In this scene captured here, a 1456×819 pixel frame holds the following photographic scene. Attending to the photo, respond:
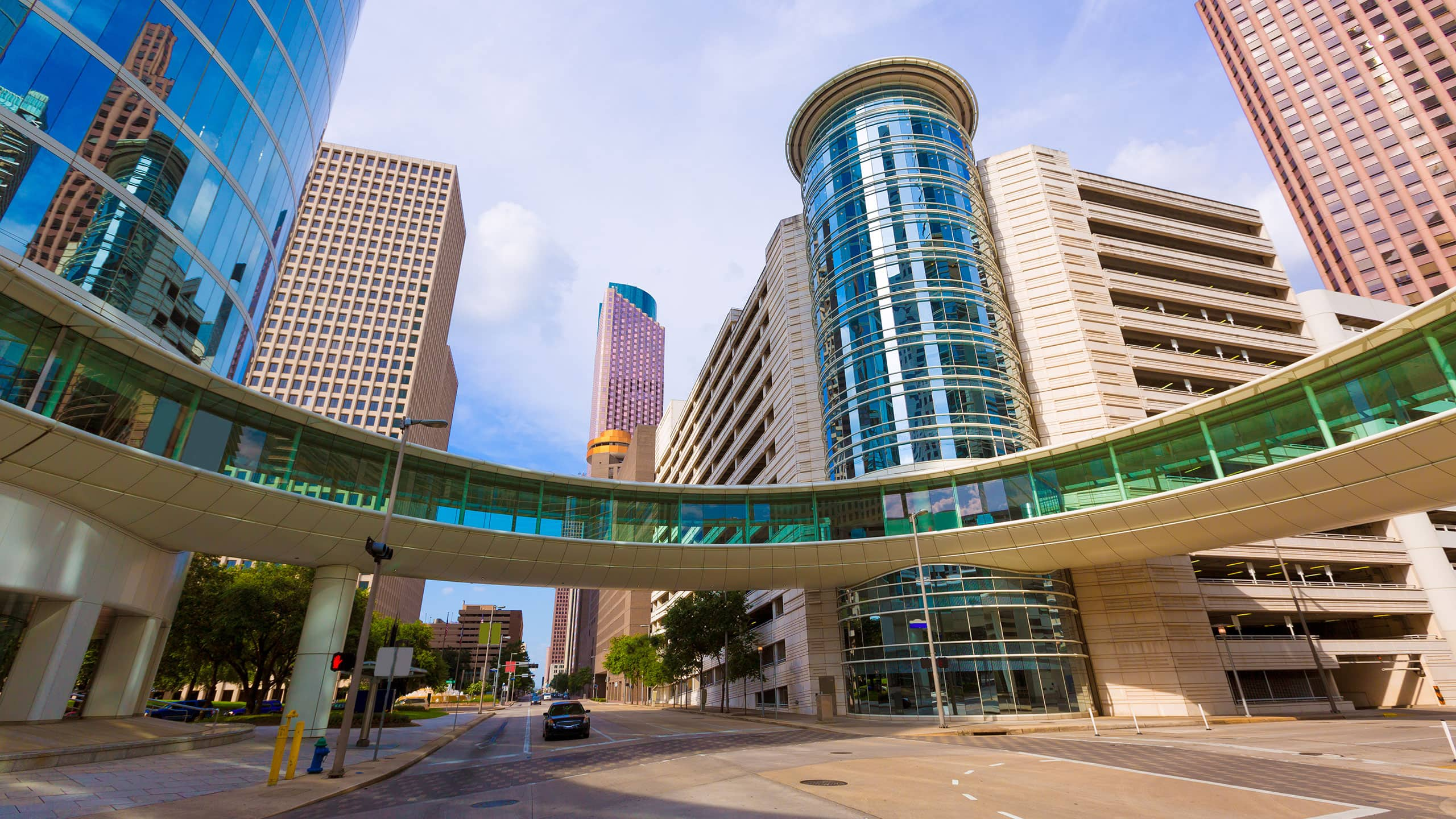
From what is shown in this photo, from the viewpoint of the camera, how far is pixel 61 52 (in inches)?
787

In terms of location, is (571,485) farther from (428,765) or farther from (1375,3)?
(1375,3)

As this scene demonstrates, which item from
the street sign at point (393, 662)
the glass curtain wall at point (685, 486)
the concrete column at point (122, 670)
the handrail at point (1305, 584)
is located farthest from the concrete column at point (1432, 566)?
the concrete column at point (122, 670)

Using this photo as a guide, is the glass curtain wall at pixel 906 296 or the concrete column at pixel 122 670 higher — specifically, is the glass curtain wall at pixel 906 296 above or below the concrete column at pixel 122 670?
above

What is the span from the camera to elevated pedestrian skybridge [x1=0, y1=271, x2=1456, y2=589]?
57.1 ft

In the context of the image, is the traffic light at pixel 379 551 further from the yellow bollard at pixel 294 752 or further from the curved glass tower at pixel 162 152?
the curved glass tower at pixel 162 152

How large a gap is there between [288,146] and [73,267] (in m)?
15.2

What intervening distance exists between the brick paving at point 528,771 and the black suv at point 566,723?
4417 millimetres

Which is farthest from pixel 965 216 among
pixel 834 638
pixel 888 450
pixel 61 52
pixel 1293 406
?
pixel 61 52

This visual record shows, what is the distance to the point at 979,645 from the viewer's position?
31.5 m

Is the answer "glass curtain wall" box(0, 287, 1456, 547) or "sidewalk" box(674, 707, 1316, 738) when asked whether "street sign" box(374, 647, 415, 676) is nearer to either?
"glass curtain wall" box(0, 287, 1456, 547)

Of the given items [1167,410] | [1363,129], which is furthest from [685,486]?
[1363,129]

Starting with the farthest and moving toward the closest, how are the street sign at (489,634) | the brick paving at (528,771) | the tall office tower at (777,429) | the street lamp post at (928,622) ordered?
1. the street sign at (489,634)
2. the tall office tower at (777,429)
3. the street lamp post at (928,622)
4. the brick paving at (528,771)

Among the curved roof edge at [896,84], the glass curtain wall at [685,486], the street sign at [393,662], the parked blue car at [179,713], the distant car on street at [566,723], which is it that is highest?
the curved roof edge at [896,84]

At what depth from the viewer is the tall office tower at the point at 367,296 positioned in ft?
367
